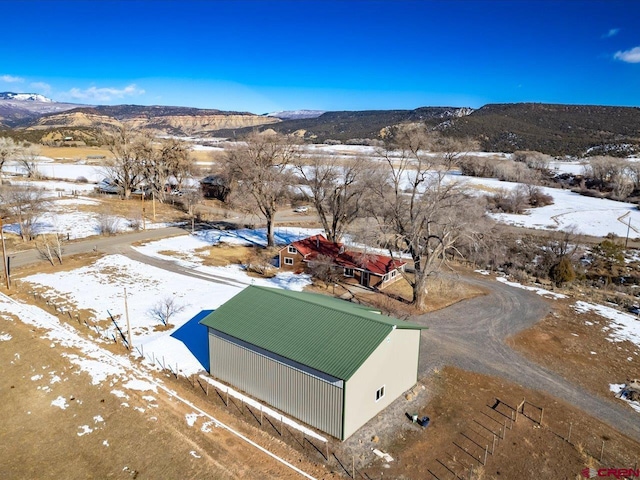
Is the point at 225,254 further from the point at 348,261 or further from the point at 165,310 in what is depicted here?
the point at 165,310

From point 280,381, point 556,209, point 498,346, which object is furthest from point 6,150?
point 556,209

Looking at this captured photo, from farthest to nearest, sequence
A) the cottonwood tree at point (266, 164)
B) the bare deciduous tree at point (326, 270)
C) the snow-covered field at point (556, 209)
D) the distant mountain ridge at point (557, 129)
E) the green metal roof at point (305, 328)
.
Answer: the distant mountain ridge at point (557, 129), the snow-covered field at point (556, 209), the cottonwood tree at point (266, 164), the bare deciduous tree at point (326, 270), the green metal roof at point (305, 328)

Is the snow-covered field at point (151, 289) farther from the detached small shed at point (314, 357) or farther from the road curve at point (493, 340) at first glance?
the detached small shed at point (314, 357)

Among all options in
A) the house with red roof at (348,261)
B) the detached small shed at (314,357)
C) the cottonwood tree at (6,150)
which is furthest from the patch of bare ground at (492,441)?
the cottonwood tree at (6,150)

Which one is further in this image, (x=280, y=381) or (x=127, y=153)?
(x=127, y=153)

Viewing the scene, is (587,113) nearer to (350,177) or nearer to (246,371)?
(350,177)

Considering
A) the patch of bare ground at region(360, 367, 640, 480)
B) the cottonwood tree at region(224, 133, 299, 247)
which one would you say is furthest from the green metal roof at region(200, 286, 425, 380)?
the cottonwood tree at region(224, 133, 299, 247)

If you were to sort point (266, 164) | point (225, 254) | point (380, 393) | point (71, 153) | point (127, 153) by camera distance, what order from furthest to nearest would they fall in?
point (71, 153) → point (127, 153) → point (225, 254) → point (266, 164) → point (380, 393)

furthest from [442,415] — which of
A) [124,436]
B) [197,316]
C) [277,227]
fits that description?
[277,227]
